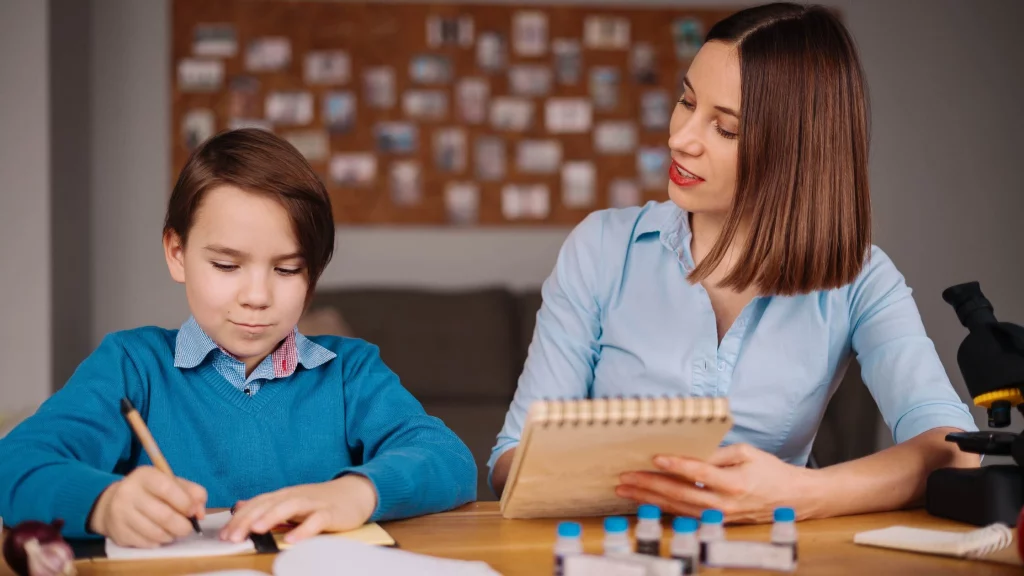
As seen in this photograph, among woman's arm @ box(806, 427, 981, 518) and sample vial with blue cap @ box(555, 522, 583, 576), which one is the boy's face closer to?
sample vial with blue cap @ box(555, 522, 583, 576)

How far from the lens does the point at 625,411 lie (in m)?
0.94

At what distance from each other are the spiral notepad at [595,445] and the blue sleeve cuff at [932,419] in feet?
1.34

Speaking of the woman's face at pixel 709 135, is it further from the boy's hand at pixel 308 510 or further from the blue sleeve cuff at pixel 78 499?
the blue sleeve cuff at pixel 78 499

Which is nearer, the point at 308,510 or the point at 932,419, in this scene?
the point at 308,510

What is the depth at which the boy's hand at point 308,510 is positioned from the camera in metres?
0.96

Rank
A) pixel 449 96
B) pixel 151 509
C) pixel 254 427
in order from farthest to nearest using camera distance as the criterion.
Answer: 1. pixel 449 96
2. pixel 254 427
3. pixel 151 509

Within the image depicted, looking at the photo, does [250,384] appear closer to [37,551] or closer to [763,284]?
[37,551]

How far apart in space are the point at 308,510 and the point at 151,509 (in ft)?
0.46

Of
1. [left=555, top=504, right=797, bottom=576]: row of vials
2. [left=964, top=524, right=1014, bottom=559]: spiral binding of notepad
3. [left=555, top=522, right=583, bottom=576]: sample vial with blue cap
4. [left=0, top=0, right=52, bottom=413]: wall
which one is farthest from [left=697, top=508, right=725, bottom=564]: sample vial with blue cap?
[left=0, top=0, right=52, bottom=413]: wall

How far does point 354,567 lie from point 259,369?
0.51 m

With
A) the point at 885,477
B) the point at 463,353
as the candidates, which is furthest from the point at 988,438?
the point at 463,353

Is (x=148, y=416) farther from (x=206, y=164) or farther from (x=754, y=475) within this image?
(x=754, y=475)

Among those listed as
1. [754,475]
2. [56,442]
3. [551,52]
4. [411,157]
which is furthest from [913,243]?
[56,442]

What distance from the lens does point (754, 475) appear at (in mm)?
1090
